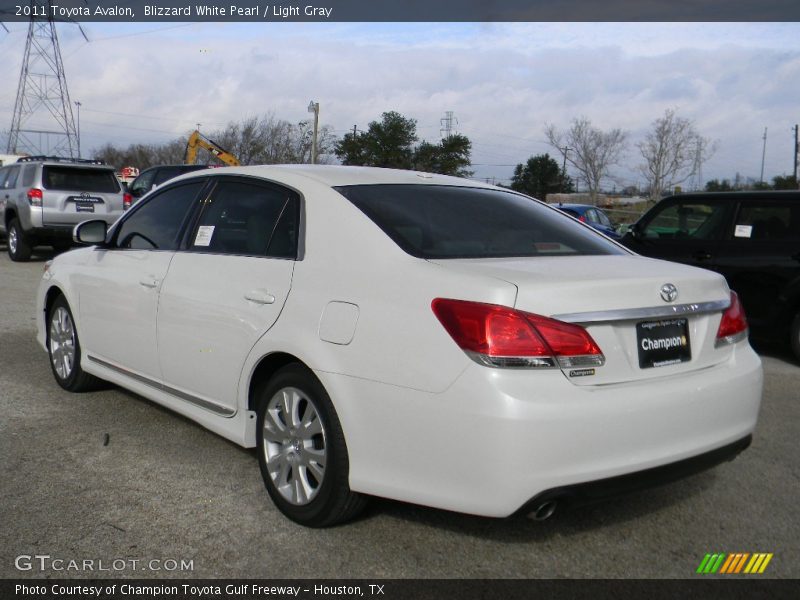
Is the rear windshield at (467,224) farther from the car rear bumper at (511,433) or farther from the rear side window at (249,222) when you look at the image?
the car rear bumper at (511,433)

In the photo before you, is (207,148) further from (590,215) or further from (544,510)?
(544,510)

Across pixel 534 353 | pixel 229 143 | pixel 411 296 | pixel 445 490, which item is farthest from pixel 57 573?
pixel 229 143

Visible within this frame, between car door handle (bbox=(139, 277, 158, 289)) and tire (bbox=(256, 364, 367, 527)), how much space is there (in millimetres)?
1160

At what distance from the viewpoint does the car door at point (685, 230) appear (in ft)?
A: 27.9

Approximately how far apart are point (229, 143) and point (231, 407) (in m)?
55.1

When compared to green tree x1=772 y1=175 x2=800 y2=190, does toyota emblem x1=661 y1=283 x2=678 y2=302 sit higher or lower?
lower

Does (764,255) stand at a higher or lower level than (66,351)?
higher

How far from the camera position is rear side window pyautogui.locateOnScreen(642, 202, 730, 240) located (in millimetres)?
8539

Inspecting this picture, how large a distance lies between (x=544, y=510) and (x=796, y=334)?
230 inches

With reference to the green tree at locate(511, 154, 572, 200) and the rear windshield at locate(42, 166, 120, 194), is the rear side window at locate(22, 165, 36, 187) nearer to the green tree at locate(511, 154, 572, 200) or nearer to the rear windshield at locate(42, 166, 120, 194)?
the rear windshield at locate(42, 166, 120, 194)

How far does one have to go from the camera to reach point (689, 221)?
8.85 metres

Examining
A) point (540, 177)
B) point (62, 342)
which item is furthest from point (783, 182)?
point (62, 342)

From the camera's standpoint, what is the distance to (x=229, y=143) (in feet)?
186

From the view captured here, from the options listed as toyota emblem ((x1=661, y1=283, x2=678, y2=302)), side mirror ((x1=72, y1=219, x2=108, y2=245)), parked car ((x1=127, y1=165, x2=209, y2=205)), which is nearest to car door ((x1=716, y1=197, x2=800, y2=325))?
toyota emblem ((x1=661, y1=283, x2=678, y2=302))
